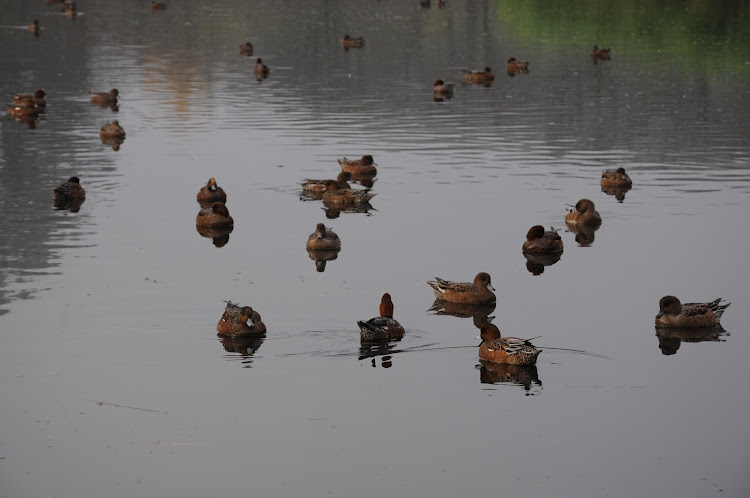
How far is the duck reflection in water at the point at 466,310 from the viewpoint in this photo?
78.1 ft

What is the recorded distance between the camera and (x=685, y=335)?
73.8ft

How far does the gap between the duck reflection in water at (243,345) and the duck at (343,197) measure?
1344cm

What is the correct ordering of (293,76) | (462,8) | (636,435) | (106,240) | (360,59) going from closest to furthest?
(636,435), (106,240), (293,76), (360,59), (462,8)

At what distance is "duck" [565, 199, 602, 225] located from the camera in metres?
31.7

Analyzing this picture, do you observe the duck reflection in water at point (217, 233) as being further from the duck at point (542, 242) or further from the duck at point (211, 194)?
the duck at point (542, 242)

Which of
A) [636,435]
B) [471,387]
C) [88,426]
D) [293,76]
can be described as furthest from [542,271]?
[293,76]

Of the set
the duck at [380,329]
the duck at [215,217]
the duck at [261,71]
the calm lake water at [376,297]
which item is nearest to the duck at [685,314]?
the calm lake water at [376,297]

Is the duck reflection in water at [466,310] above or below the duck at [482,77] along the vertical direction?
below

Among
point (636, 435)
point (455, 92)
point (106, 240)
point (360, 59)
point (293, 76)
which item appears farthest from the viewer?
point (360, 59)

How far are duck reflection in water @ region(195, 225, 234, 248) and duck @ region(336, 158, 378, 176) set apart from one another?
24.7ft

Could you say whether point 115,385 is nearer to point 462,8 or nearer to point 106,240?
point 106,240

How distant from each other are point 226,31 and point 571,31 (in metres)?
25.8

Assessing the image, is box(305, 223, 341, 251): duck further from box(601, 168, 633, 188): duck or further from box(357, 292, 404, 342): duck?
box(601, 168, 633, 188): duck

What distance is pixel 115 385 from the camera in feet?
64.4
